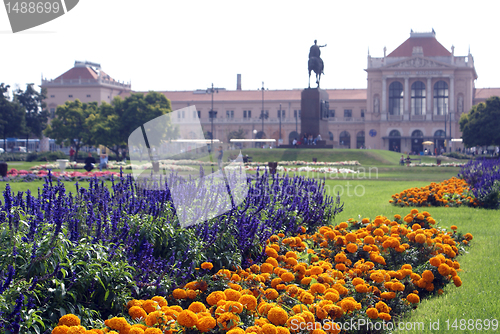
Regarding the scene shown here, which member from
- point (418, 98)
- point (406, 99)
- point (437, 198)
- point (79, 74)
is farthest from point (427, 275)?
point (79, 74)

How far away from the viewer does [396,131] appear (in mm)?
72688

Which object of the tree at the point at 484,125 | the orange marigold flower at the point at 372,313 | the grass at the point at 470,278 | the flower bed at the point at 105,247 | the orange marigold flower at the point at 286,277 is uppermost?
the tree at the point at 484,125

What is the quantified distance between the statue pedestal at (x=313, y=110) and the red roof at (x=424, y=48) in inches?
1896

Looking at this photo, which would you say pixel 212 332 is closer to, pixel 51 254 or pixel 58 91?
Result: pixel 51 254

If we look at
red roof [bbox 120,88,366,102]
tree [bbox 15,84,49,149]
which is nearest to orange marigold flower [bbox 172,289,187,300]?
A: tree [bbox 15,84,49,149]

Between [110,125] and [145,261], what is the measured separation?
43394 mm

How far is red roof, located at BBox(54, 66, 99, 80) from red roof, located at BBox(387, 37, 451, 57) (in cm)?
5227

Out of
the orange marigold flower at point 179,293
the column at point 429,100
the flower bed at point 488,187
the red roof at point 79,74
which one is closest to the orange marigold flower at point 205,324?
the orange marigold flower at point 179,293

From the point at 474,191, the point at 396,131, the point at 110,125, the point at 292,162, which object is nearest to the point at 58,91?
the point at 110,125

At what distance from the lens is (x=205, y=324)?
283 centimetres

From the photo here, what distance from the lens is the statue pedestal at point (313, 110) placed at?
31.1m

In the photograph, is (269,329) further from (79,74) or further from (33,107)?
(79,74)

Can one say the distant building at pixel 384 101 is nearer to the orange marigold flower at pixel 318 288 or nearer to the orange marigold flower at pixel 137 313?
the orange marigold flower at pixel 318 288

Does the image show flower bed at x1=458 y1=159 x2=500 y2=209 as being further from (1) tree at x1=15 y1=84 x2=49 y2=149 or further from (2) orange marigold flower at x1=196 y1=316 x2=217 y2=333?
(1) tree at x1=15 y1=84 x2=49 y2=149
